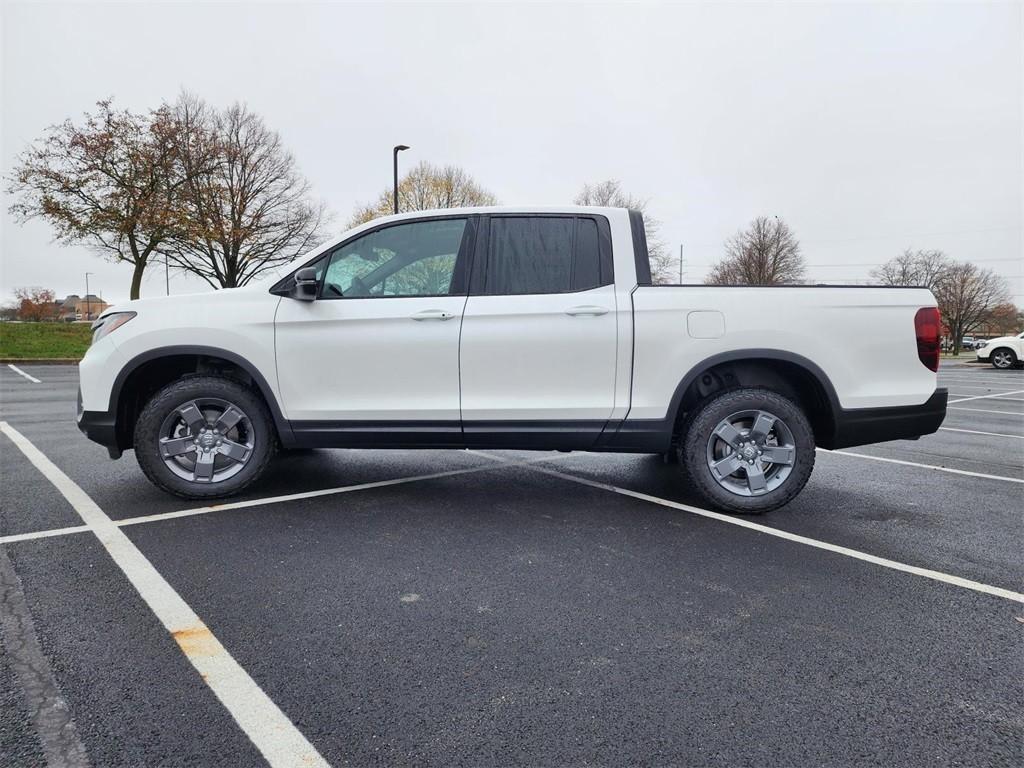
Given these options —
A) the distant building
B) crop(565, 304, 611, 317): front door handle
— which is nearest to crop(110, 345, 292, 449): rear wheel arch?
crop(565, 304, 611, 317): front door handle

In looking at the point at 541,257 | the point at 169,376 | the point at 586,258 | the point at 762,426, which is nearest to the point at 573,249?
the point at 586,258

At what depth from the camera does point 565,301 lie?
3.90m

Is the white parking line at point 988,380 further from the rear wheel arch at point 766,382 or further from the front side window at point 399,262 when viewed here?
the front side window at point 399,262

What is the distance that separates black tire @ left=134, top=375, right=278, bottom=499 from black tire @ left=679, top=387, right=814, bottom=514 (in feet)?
9.26

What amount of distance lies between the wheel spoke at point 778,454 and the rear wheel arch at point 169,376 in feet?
10.1

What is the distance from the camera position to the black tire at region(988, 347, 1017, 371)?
23.3m

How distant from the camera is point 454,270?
13.4 feet

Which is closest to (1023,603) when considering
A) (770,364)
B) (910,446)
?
(770,364)

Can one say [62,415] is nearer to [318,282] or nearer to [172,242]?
[318,282]

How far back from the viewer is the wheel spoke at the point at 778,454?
3.86 meters

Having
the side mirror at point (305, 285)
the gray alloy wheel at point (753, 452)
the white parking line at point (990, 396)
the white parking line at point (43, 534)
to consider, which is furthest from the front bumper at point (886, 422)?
the white parking line at point (990, 396)

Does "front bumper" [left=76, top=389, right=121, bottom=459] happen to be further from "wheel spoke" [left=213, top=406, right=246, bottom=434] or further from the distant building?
the distant building

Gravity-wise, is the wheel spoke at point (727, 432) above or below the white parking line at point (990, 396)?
above

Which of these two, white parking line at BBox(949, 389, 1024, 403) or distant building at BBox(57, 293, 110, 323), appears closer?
white parking line at BBox(949, 389, 1024, 403)
